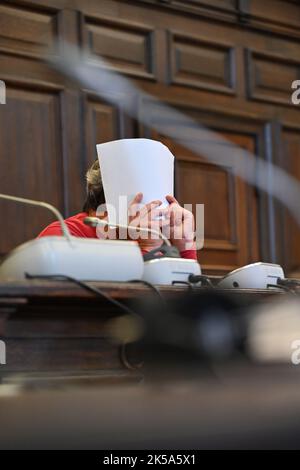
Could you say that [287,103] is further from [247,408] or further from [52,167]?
[247,408]

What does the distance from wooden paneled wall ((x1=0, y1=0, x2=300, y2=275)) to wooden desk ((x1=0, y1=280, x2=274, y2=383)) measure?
1.68m

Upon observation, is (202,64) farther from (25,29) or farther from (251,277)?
(251,277)

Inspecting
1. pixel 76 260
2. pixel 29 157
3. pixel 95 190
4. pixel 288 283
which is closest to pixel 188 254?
pixel 95 190

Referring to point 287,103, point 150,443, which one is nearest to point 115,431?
point 150,443

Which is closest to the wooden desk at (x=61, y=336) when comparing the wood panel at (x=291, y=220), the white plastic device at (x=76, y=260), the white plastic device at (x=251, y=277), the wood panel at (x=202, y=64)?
the white plastic device at (x=76, y=260)

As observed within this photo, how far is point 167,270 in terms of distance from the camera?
111 centimetres

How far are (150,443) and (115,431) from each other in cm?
1

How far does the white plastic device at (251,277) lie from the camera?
3.86ft

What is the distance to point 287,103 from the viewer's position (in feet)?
11.8

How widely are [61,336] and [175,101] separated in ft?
7.54

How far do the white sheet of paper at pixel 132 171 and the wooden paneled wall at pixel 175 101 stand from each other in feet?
4.74

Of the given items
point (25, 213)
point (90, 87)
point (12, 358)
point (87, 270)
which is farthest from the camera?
point (90, 87)

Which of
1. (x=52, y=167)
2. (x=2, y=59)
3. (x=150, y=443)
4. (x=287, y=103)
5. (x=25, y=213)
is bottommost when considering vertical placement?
(x=150, y=443)

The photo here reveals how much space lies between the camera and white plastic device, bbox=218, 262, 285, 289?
1177 mm
